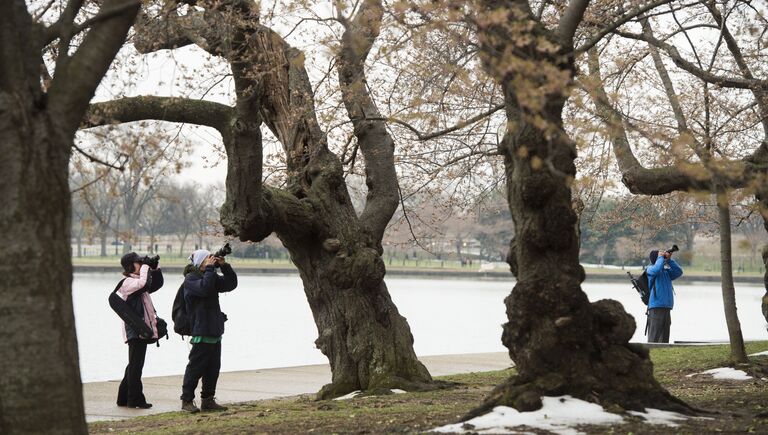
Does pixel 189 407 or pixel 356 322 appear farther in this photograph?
pixel 356 322

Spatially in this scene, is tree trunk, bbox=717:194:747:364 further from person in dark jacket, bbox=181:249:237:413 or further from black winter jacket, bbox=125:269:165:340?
black winter jacket, bbox=125:269:165:340

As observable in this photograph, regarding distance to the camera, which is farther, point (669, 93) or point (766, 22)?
point (669, 93)

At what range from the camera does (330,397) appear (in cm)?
1172

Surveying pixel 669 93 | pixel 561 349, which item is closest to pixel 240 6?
pixel 561 349

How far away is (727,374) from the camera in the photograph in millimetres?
12797

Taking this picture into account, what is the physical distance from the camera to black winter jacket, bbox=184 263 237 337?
10828 millimetres

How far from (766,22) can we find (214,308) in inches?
302

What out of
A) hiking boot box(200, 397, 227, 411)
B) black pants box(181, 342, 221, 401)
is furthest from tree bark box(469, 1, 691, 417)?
hiking boot box(200, 397, 227, 411)

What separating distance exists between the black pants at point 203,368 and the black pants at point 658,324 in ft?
31.3

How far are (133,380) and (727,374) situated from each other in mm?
7084

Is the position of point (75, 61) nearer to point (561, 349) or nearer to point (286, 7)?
point (561, 349)

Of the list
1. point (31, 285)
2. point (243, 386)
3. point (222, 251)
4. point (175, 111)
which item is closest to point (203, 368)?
point (222, 251)

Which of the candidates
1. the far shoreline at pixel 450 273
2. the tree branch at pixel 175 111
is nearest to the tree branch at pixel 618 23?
the tree branch at pixel 175 111

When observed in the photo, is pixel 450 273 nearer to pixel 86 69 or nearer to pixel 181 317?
pixel 181 317
